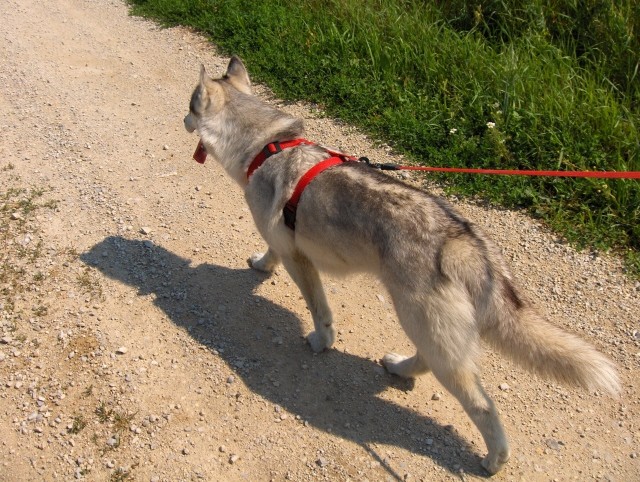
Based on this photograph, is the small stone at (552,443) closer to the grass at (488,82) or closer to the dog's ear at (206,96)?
the grass at (488,82)

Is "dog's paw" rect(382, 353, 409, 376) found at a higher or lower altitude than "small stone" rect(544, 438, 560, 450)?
lower

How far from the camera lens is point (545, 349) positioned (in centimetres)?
311

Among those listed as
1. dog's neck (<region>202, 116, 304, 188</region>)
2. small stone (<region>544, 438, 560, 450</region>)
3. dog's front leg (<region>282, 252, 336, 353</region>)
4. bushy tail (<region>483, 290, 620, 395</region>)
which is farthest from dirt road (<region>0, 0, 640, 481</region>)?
dog's neck (<region>202, 116, 304, 188</region>)

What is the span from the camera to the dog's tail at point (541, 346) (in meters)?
3.04

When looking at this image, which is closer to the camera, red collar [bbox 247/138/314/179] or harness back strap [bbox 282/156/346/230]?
harness back strap [bbox 282/156/346/230]

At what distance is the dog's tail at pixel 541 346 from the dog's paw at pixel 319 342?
4.82 ft

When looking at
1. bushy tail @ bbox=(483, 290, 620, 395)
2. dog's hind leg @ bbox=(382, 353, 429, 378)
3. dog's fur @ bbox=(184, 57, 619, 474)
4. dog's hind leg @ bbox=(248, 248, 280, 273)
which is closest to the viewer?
bushy tail @ bbox=(483, 290, 620, 395)

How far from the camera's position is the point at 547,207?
5.36m

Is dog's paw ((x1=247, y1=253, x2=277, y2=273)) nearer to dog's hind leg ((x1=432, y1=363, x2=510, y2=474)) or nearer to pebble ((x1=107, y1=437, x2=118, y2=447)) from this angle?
pebble ((x1=107, y1=437, x2=118, y2=447))

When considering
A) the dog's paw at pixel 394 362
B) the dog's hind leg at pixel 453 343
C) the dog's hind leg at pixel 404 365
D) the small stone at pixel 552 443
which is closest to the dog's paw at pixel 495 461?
the dog's hind leg at pixel 453 343

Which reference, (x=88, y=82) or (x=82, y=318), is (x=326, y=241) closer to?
(x=82, y=318)

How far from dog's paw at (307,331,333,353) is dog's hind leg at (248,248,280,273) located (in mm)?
799

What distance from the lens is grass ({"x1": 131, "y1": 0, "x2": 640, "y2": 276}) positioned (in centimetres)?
541

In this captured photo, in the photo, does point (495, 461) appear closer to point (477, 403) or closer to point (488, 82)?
point (477, 403)
